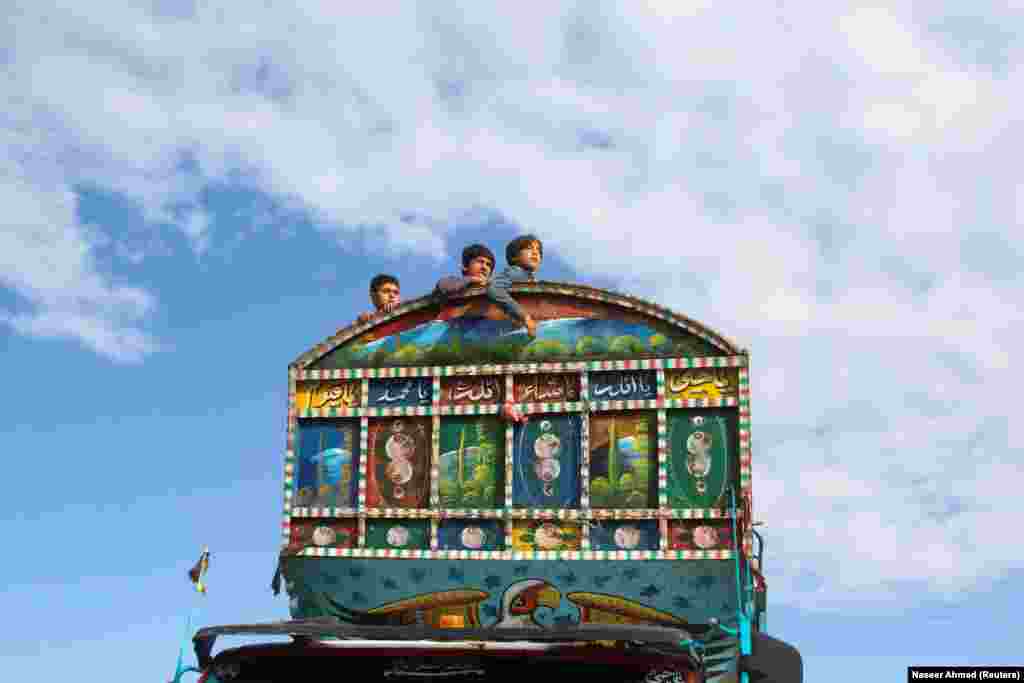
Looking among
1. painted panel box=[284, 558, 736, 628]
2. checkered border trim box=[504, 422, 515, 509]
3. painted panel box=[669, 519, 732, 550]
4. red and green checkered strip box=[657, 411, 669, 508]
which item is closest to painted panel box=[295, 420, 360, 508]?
painted panel box=[284, 558, 736, 628]

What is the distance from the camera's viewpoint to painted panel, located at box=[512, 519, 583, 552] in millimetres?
7863

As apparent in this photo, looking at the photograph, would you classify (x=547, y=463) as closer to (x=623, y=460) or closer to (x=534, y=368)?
(x=623, y=460)

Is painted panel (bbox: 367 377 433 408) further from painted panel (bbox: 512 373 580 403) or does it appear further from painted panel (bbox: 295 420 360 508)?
painted panel (bbox: 512 373 580 403)

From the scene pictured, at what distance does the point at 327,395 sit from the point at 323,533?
1.07 meters

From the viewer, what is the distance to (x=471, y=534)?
8031 mm

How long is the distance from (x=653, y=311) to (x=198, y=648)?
562cm

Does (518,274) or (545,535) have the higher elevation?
(518,274)

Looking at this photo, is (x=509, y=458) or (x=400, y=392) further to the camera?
(x=400, y=392)

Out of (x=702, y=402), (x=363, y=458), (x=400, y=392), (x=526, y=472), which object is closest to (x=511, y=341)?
(x=400, y=392)

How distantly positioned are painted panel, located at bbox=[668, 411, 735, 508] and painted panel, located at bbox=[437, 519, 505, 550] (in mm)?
1246

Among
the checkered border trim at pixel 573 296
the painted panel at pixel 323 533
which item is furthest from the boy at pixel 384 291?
the painted panel at pixel 323 533

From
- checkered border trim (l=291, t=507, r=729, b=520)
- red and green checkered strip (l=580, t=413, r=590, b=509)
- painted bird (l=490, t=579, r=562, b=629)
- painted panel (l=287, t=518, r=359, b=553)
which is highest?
red and green checkered strip (l=580, t=413, r=590, b=509)

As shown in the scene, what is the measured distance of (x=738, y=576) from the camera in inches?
292

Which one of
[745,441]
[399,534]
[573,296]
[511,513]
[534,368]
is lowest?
[399,534]
